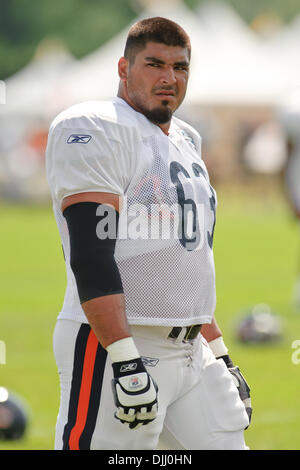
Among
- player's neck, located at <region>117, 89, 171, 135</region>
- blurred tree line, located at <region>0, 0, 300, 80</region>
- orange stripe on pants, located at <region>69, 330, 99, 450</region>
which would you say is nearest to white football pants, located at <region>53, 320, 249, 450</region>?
orange stripe on pants, located at <region>69, 330, 99, 450</region>

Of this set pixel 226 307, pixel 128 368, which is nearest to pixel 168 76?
pixel 128 368

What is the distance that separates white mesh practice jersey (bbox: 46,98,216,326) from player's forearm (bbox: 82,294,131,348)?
0.76 ft

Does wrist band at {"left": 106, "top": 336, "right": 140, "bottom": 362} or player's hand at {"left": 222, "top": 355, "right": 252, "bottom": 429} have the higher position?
wrist band at {"left": 106, "top": 336, "right": 140, "bottom": 362}

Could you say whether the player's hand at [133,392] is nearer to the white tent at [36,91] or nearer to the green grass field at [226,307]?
the green grass field at [226,307]

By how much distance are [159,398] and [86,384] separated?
0.27 meters

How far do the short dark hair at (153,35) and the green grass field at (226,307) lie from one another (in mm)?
2995

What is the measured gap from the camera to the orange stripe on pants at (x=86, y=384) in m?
3.57

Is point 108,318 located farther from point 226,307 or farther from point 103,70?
point 103,70

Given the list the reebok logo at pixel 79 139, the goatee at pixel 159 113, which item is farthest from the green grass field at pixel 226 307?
the reebok logo at pixel 79 139

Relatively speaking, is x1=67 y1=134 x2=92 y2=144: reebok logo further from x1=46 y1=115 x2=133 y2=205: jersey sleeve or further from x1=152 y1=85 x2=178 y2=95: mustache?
x1=152 y1=85 x2=178 y2=95: mustache

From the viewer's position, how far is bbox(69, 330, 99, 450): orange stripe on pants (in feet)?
11.7

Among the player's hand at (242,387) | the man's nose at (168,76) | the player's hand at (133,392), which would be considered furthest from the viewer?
the player's hand at (242,387)
